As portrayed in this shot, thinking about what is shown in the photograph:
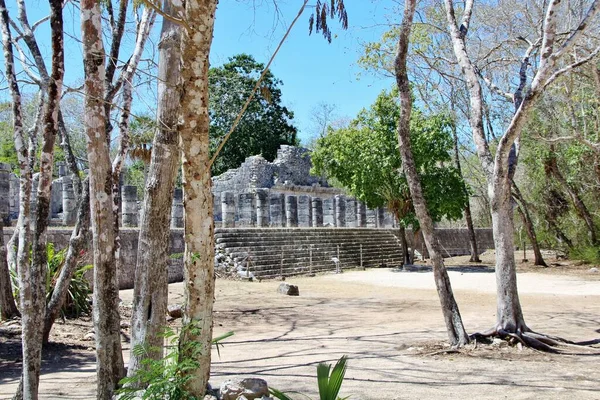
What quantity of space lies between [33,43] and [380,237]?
57.2ft

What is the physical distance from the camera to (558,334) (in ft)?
22.5

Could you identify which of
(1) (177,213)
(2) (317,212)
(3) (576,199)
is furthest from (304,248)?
(3) (576,199)

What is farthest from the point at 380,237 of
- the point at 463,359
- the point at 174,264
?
the point at 463,359

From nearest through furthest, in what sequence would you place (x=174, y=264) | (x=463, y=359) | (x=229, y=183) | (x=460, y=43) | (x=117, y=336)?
1. (x=117, y=336)
2. (x=463, y=359)
3. (x=460, y=43)
4. (x=174, y=264)
5. (x=229, y=183)

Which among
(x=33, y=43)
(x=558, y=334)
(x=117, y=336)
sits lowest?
(x=558, y=334)

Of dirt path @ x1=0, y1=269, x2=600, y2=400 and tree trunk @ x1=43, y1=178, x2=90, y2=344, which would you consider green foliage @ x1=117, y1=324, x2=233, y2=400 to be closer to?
dirt path @ x1=0, y1=269, x2=600, y2=400

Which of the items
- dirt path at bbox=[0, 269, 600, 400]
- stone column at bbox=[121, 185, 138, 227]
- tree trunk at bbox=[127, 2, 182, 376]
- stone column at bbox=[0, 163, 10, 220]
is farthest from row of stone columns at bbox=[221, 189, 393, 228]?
tree trunk at bbox=[127, 2, 182, 376]

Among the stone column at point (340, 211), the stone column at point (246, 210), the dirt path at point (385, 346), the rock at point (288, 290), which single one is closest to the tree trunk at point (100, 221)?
the dirt path at point (385, 346)

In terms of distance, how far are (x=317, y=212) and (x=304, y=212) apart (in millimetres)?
662

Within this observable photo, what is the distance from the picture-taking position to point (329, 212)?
23484 mm

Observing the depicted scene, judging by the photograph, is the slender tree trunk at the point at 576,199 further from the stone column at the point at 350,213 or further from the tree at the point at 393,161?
the stone column at the point at 350,213

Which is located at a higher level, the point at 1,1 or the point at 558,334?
the point at 1,1

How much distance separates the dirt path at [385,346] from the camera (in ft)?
14.9

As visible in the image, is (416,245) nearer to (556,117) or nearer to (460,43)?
(556,117)
